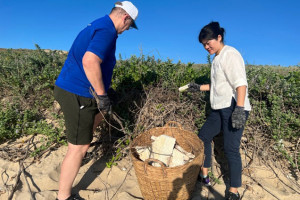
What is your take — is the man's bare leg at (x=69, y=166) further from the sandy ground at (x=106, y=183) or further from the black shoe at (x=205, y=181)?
the black shoe at (x=205, y=181)

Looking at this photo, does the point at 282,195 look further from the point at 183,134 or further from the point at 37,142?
the point at 37,142

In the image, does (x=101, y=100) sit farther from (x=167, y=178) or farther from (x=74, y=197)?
(x=74, y=197)

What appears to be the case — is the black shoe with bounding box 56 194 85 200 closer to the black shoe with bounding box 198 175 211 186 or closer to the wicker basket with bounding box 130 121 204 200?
the wicker basket with bounding box 130 121 204 200

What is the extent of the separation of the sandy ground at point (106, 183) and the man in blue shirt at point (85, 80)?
0.49 metres

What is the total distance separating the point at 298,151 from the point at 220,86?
5.99 feet

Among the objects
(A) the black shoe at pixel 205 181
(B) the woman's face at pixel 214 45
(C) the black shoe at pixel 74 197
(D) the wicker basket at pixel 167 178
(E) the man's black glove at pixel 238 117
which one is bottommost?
(C) the black shoe at pixel 74 197

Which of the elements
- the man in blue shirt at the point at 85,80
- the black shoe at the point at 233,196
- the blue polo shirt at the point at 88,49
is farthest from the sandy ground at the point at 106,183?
the blue polo shirt at the point at 88,49

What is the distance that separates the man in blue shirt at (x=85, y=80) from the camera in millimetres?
1792

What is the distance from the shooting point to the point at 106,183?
108 inches

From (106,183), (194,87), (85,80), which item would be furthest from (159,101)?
(85,80)

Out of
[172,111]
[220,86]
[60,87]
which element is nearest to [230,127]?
[220,86]

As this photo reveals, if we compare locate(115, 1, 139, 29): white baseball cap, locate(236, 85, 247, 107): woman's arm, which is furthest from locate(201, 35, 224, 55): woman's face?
locate(115, 1, 139, 29): white baseball cap

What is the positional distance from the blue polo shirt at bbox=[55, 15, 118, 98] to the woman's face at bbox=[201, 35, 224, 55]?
1.01m

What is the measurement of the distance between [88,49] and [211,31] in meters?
1.31
